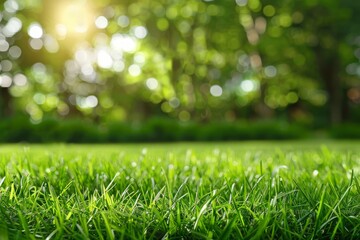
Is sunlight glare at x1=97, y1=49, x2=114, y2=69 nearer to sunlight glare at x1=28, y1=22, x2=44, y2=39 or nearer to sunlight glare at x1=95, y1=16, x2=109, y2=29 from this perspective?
sunlight glare at x1=95, y1=16, x2=109, y2=29

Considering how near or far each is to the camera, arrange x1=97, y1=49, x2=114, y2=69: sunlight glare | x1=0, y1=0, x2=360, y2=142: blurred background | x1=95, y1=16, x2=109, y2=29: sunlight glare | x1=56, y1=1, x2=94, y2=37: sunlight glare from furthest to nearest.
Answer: x1=97, y1=49, x2=114, y2=69: sunlight glare < x1=95, y1=16, x2=109, y2=29: sunlight glare < x1=56, y1=1, x2=94, y2=37: sunlight glare < x1=0, y1=0, x2=360, y2=142: blurred background

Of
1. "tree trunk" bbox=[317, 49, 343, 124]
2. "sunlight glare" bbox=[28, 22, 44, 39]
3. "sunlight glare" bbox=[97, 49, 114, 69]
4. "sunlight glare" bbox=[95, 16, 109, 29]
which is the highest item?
"sunlight glare" bbox=[95, 16, 109, 29]

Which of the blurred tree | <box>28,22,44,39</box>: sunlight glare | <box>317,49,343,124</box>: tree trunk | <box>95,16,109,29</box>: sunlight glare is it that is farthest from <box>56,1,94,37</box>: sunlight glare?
<box>317,49,343,124</box>: tree trunk

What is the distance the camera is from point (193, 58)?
25406 mm

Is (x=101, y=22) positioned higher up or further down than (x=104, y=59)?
higher up

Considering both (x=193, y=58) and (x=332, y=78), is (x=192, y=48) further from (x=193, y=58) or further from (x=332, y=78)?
(x=332, y=78)

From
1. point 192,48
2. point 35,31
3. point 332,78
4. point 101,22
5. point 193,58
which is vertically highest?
point 101,22

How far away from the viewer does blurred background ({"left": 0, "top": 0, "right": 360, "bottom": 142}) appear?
672 inches

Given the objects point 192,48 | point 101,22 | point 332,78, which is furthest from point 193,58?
point 332,78

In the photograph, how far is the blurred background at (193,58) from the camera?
1706 centimetres

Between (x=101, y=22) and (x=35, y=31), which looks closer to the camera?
(x=35, y=31)

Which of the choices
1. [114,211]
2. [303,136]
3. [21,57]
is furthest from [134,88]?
[114,211]

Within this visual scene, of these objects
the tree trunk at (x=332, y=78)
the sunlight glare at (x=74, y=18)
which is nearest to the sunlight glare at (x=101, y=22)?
the sunlight glare at (x=74, y=18)

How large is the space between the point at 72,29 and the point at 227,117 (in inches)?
537
